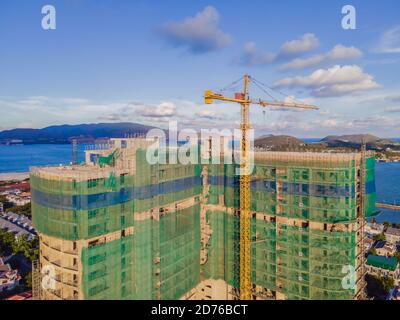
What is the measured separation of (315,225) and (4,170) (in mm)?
192635

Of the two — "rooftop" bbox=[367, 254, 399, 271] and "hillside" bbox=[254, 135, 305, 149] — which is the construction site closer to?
"hillside" bbox=[254, 135, 305, 149]

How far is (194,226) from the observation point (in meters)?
34.1

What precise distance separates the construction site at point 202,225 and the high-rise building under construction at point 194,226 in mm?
94

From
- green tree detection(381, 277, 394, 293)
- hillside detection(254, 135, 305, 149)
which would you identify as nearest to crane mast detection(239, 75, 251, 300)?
hillside detection(254, 135, 305, 149)

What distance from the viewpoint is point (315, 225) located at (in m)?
29.2

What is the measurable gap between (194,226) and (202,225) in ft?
6.26

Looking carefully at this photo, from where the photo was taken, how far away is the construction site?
23516mm

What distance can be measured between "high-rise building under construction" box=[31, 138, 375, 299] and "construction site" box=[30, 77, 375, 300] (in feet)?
0.31
